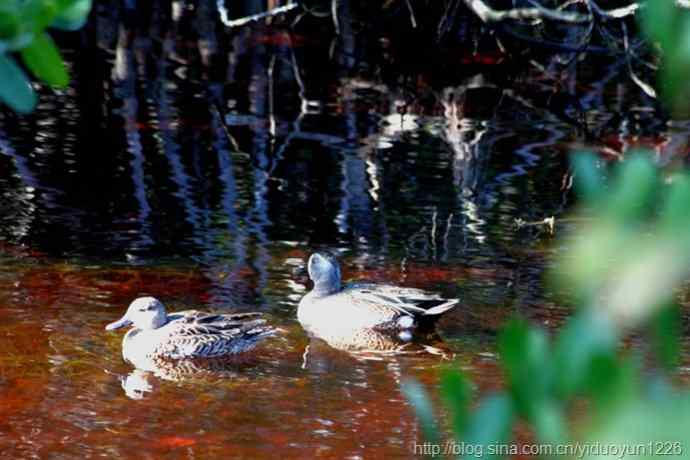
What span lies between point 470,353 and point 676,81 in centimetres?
586

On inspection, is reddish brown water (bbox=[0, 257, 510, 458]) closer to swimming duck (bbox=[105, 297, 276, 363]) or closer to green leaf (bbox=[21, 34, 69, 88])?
swimming duck (bbox=[105, 297, 276, 363])

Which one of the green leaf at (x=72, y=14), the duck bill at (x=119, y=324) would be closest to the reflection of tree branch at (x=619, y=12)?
the duck bill at (x=119, y=324)

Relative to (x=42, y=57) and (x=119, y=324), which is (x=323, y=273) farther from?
(x=42, y=57)

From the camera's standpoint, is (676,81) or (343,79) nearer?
(676,81)

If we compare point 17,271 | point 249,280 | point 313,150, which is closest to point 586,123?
point 313,150

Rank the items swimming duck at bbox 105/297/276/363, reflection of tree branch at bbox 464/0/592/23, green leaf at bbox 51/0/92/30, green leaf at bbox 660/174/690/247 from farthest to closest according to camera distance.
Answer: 1. reflection of tree branch at bbox 464/0/592/23
2. swimming duck at bbox 105/297/276/363
3. green leaf at bbox 51/0/92/30
4. green leaf at bbox 660/174/690/247

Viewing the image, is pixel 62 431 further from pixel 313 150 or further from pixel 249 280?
pixel 313 150

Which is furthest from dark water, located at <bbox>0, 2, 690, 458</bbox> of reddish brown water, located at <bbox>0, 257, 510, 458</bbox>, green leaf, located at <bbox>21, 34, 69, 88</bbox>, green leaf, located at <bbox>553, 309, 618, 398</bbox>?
green leaf, located at <bbox>553, 309, 618, 398</bbox>

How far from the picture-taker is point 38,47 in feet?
7.20

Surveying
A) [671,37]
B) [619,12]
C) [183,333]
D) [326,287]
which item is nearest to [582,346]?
[671,37]

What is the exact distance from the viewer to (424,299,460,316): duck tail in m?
7.73

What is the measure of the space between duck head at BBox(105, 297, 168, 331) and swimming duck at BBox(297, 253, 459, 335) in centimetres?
88

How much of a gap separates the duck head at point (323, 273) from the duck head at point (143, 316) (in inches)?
43.9

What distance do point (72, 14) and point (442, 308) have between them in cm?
566
